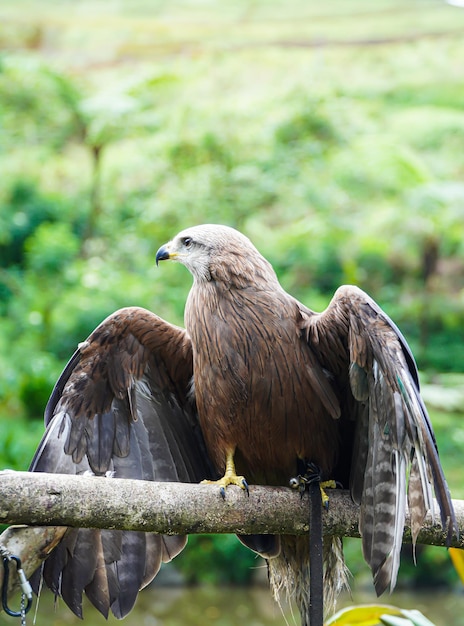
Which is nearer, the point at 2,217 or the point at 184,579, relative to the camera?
the point at 184,579

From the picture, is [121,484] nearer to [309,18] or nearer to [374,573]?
[374,573]

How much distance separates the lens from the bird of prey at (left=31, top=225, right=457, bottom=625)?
2.56m

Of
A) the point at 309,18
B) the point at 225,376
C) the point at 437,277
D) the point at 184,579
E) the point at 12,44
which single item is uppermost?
the point at 309,18

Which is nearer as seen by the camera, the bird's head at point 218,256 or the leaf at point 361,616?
the bird's head at point 218,256

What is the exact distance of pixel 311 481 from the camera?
2.70 metres

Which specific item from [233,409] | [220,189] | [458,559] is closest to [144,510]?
[233,409]

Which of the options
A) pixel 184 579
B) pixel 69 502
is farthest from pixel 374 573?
pixel 184 579

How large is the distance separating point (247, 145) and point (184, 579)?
17.0 feet

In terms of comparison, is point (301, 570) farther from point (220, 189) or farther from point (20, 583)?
point (220, 189)

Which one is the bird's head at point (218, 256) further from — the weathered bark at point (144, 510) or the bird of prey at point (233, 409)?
the weathered bark at point (144, 510)

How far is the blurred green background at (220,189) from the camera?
8.28 meters

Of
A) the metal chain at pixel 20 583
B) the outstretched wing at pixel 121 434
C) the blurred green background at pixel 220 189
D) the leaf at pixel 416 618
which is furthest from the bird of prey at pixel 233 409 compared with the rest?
the blurred green background at pixel 220 189

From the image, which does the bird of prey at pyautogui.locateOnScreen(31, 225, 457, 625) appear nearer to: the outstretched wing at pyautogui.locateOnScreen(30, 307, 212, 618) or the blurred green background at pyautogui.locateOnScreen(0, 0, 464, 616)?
the outstretched wing at pyautogui.locateOnScreen(30, 307, 212, 618)

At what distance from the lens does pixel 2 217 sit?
392 inches
